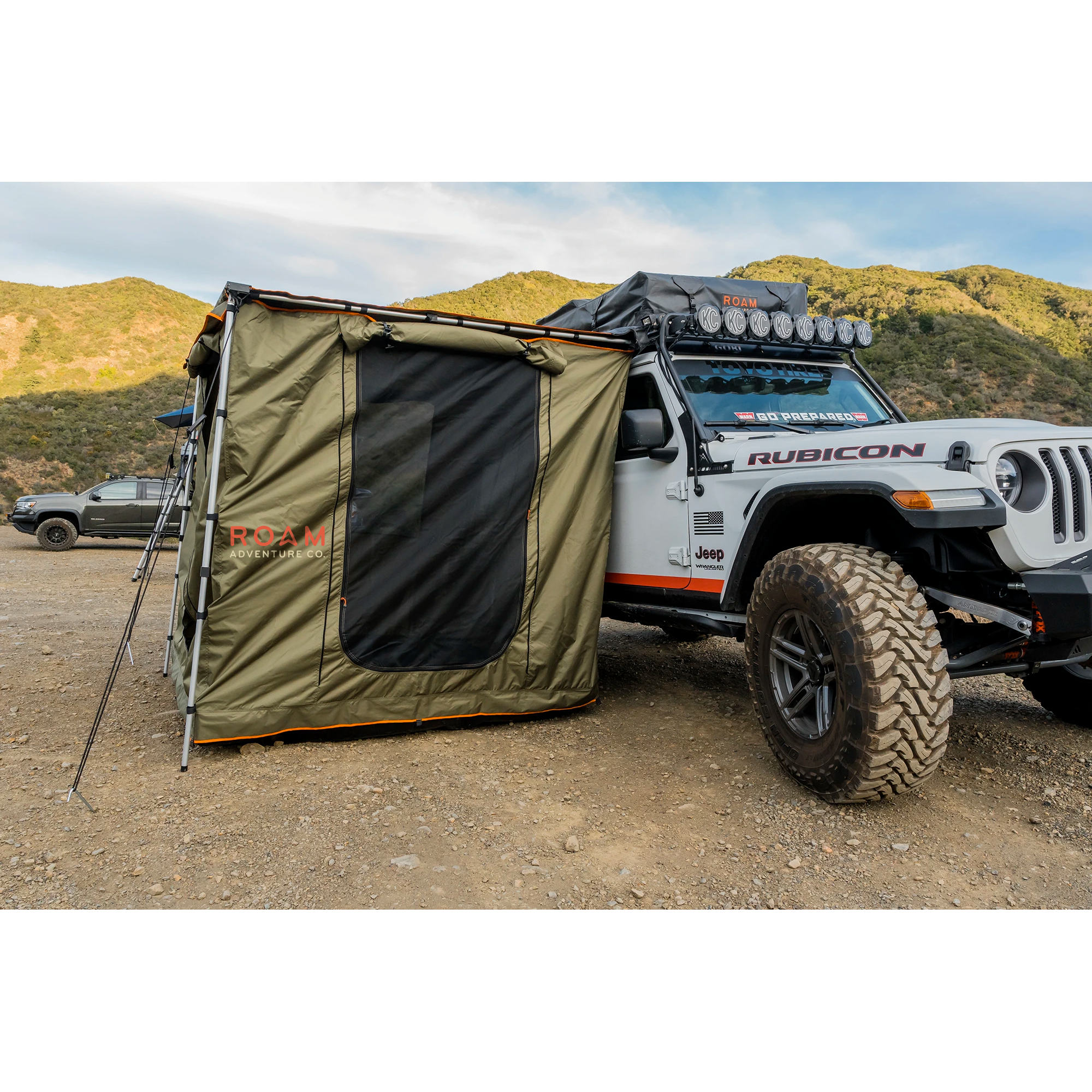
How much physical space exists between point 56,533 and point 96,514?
0.82 metres

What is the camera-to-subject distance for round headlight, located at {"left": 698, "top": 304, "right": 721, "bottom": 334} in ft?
15.4

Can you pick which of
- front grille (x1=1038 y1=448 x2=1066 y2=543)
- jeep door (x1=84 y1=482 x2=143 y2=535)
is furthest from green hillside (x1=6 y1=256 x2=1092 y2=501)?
front grille (x1=1038 y1=448 x2=1066 y2=543)

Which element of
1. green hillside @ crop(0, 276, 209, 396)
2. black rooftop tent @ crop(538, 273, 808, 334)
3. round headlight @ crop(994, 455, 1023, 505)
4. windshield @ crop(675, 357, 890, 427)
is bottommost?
round headlight @ crop(994, 455, 1023, 505)

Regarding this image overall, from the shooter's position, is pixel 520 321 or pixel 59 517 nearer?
pixel 59 517

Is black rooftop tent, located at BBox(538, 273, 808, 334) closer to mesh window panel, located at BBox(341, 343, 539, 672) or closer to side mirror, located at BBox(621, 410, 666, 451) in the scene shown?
side mirror, located at BBox(621, 410, 666, 451)

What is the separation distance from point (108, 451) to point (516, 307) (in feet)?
73.4

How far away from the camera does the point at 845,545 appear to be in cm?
348

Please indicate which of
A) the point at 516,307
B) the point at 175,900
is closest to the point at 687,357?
the point at 175,900

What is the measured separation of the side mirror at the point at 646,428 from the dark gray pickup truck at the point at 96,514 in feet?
42.8

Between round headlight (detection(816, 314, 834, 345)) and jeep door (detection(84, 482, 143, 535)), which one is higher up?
round headlight (detection(816, 314, 834, 345))

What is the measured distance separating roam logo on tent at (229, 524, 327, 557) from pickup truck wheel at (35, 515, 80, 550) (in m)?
13.3

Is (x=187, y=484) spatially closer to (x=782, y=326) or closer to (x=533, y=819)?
(x=533, y=819)

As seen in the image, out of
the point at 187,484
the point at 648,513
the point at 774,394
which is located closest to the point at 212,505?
the point at 187,484

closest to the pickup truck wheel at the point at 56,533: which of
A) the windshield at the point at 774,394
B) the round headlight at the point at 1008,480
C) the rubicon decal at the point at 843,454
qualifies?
the windshield at the point at 774,394
